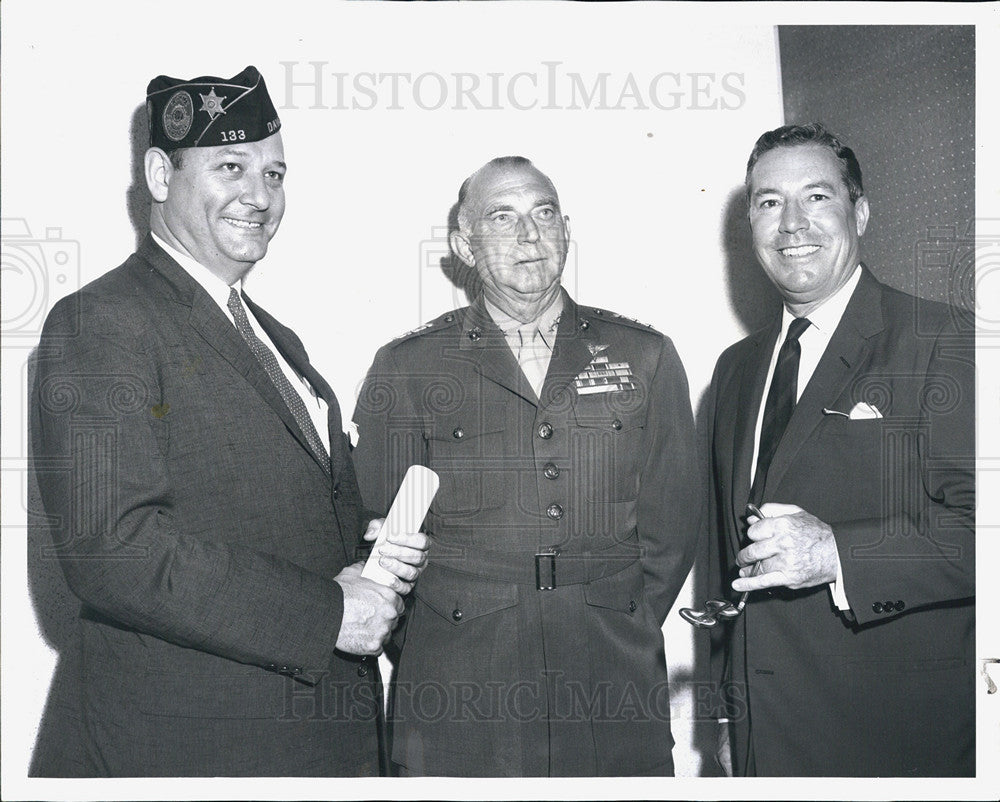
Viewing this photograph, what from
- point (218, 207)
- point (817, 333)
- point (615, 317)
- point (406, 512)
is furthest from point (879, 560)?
point (218, 207)

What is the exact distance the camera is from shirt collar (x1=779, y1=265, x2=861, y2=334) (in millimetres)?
1786

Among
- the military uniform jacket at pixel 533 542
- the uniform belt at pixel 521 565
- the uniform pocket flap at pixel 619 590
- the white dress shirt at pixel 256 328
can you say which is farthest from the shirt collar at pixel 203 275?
the uniform pocket flap at pixel 619 590

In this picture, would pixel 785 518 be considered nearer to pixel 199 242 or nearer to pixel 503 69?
pixel 503 69

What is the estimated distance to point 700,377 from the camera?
6.21ft

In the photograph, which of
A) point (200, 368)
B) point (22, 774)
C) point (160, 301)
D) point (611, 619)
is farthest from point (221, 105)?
point (22, 774)

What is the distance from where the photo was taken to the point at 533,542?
5.82 feet

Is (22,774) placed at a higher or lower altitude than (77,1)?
lower

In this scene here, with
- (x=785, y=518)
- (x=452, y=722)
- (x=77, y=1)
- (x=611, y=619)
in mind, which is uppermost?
(x=77, y=1)

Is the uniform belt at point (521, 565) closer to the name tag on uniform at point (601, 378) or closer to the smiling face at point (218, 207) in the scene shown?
the name tag on uniform at point (601, 378)

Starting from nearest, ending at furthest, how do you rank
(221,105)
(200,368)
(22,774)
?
(200,368) < (221,105) < (22,774)

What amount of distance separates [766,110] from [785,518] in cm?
83

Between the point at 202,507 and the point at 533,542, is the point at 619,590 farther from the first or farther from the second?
the point at 202,507

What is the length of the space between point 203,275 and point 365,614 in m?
0.67

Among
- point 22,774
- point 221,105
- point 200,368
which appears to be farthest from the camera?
point 22,774
